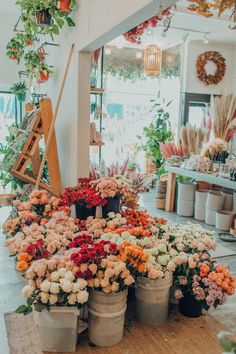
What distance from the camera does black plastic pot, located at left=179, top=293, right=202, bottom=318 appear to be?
2322 millimetres

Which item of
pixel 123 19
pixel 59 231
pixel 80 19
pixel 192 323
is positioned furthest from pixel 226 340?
pixel 80 19

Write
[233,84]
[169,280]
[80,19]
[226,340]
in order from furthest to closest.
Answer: [233,84]
[80,19]
[169,280]
[226,340]

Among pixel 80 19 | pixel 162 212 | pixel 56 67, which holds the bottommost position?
pixel 162 212

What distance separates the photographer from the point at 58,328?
188 cm

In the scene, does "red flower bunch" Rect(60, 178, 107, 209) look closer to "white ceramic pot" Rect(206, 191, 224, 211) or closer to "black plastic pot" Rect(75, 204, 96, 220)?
"black plastic pot" Rect(75, 204, 96, 220)

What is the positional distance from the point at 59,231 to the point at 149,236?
0.62m

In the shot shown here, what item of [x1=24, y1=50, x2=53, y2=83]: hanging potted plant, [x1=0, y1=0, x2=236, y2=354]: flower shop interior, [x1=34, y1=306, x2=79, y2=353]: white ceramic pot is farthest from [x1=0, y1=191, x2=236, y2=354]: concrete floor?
[x1=24, y1=50, x2=53, y2=83]: hanging potted plant

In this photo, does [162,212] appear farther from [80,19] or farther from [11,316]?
[11,316]

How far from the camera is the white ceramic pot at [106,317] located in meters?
1.93

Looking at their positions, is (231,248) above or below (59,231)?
below

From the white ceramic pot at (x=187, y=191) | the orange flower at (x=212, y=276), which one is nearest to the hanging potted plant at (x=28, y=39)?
the white ceramic pot at (x=187, y=191)

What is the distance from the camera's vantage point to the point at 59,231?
2445 mm

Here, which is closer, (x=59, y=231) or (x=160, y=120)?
(x=59, y=231)

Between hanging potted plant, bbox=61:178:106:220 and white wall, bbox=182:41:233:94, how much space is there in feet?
16.6
